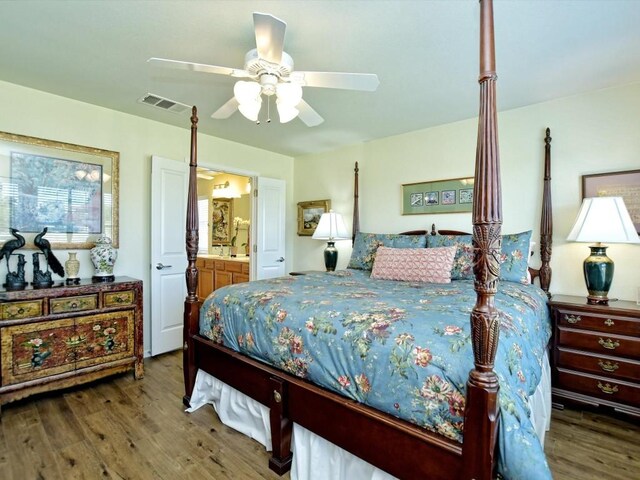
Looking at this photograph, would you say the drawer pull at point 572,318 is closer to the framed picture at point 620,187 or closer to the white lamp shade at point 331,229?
the framed picture at point 620,187

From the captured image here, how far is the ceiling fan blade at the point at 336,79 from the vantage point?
1.86 metres

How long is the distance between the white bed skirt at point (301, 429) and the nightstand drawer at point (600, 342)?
26 cm

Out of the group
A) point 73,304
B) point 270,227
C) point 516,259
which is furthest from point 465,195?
point 73,304

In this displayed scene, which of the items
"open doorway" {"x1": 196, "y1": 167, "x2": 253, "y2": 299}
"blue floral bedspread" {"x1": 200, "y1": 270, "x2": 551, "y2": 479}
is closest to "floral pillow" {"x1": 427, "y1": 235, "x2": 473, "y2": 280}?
"blue floral bedspread" {"x1": 200, "y1": 270, "x2": 551, "y2": 479}

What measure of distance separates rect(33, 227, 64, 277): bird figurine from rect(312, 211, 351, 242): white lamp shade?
2.51 meters

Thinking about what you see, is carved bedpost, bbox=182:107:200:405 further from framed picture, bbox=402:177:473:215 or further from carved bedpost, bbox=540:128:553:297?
carved bedpost, bbox=540:128:553:297

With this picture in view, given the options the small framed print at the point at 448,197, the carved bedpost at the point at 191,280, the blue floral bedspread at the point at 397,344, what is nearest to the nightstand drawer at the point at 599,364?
the blue floral bedspread at the point at 397,344

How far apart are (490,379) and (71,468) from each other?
2154 millimetres

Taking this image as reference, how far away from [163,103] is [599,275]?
152 inches

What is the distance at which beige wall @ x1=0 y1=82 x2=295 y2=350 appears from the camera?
278 centimetres

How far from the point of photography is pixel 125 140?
11.0ft

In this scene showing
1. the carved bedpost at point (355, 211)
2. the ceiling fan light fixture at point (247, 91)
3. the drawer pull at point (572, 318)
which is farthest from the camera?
the carved bedpost at point (355, 211)

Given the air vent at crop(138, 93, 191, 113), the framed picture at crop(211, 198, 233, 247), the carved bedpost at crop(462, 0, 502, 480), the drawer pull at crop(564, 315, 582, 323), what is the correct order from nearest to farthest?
the carved bedpost at crop(462, 0, 502, 480) → the drawer pull at crop(564, 315, 582, 323) → the air vent at crop(138, 93, 191, 113) → the framed picture at crop(211, 198, 233, 247)

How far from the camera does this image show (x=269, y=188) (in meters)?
4.61
